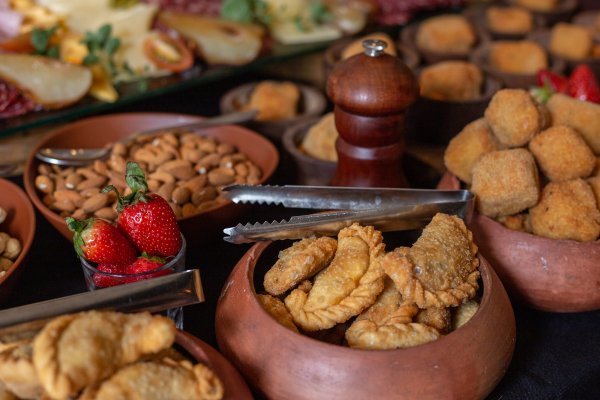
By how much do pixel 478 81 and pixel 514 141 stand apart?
0.50m

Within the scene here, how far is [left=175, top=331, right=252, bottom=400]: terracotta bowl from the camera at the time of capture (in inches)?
24.8

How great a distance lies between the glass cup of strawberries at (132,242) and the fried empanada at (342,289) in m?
0.17

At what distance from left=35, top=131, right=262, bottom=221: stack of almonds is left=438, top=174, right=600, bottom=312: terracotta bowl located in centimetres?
43

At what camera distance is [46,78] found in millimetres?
1315

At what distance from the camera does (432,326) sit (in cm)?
71

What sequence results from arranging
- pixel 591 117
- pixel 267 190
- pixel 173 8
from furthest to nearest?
1. pixel 173 8
2. pixel 591 117
3. pixel 267 190

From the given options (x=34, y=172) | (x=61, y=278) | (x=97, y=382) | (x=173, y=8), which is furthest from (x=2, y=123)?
(x=97, y=382)

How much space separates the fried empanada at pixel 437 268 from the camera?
71 cm

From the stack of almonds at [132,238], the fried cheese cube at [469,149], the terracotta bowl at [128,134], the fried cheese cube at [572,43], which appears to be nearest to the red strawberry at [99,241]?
the stack of almonds at [132,238]

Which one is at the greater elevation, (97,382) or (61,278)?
(97,382)

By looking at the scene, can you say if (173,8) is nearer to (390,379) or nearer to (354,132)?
(354,132)

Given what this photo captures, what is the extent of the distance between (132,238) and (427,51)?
1.11 m

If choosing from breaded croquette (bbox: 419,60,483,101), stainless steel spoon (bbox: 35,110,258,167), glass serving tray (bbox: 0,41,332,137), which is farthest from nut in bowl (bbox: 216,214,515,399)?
glass serving tray (bbox: 0,41,332,137)

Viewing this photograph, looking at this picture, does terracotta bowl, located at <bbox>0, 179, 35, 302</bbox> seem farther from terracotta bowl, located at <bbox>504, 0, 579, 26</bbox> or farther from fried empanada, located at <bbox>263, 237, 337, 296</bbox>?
terracotta bowl, located at <bbox>504, 0, 579, 26</bbox>
